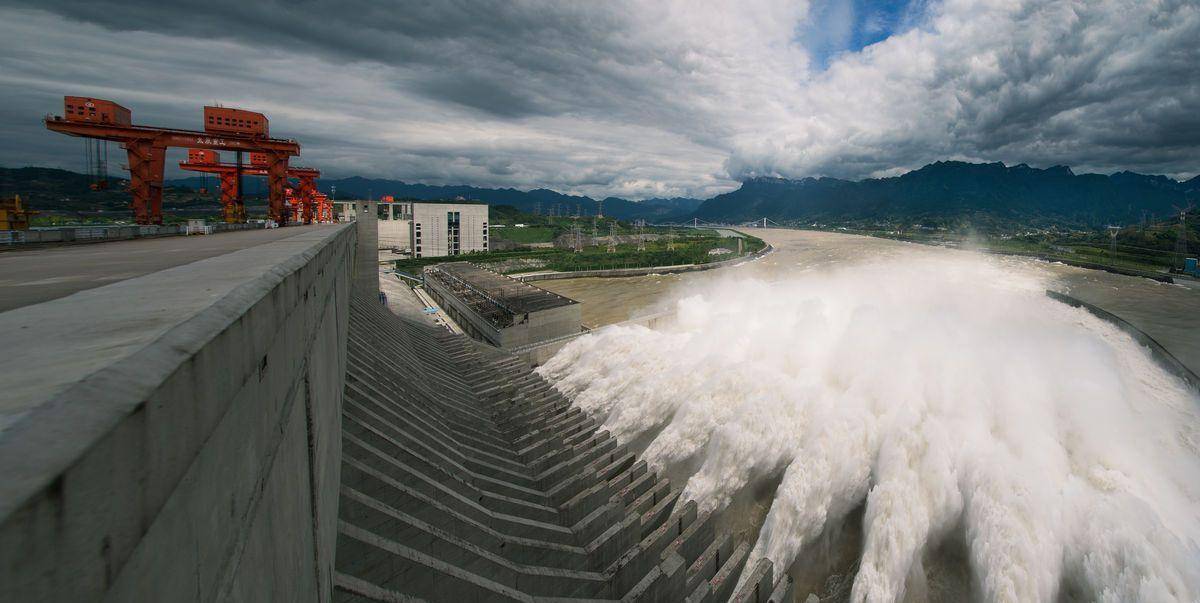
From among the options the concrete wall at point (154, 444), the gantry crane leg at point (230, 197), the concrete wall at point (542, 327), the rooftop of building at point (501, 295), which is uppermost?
the gantry crane leg at point (230, 197)

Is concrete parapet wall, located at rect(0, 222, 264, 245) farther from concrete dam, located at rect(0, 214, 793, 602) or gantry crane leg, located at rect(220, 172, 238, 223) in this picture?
gantry crane leg, located at rect(220, 172, 238, 223)

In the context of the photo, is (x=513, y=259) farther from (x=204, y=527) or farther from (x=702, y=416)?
(x=204, y=527)

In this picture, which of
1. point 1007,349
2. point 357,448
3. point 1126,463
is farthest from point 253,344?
point 1007,349

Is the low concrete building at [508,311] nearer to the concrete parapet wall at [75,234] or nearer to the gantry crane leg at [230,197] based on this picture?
the gantry crane leg at [230,197]

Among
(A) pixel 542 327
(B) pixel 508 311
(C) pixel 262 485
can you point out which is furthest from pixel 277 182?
(C) pixel 262 485

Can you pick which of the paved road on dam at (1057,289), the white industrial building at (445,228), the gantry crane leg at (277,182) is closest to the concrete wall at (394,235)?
the white industrial building at (445,228)

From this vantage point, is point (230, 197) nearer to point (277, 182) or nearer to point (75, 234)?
point (277, 182)
